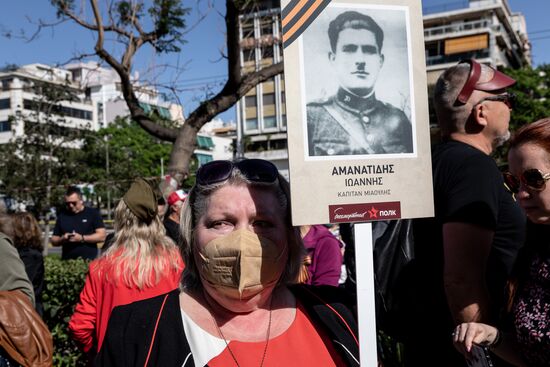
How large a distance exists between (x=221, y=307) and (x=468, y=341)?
33.4 inches

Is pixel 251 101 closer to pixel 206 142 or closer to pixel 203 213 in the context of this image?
pixel 206 142

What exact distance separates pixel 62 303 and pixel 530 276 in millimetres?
5214

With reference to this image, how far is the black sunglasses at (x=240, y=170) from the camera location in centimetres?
195

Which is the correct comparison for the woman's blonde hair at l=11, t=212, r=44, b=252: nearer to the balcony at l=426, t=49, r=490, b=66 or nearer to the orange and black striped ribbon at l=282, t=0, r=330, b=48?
the orange and black striped ribbon at l=282, t=0, r=330, b=48

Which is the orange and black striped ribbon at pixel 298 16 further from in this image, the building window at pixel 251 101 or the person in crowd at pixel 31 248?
the building window at pixel 251 101

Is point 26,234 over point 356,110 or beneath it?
beneath

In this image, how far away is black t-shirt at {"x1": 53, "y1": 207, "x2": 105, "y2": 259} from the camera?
7.95m

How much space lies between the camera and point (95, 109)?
289 feet

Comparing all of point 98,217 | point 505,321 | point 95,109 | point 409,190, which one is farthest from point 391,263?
point 95,109

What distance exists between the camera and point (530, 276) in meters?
2.07

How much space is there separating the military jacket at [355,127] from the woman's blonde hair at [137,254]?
91.1 inches

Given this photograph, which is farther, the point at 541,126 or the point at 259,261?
the point at 541,126

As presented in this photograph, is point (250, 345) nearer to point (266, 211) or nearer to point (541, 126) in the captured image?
point (266, 211)

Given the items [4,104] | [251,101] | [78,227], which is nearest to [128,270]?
[78,227]
